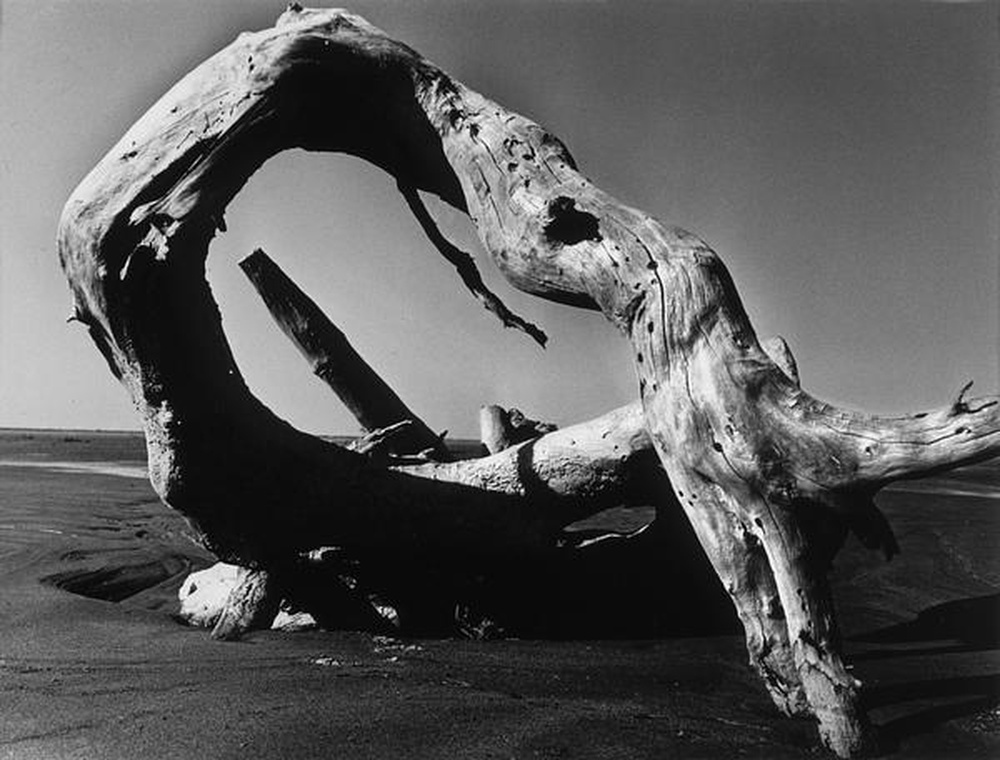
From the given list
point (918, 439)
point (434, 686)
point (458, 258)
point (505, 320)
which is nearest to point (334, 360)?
point (458, 258)

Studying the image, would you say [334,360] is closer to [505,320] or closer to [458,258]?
[458,258]

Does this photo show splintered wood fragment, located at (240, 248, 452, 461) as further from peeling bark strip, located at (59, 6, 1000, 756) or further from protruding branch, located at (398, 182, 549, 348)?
protruding branch, located at (398, 182, 549, 348)

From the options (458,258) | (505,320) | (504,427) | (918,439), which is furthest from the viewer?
(504,427)

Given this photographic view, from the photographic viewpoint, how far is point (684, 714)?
122 inches

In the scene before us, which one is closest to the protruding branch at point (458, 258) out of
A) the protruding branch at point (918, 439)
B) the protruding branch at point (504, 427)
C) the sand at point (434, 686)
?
the protruding branch at point (504, 427)

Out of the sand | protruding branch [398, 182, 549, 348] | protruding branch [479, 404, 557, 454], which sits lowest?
the sand

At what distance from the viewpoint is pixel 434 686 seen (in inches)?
131

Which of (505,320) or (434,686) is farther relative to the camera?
(505,320)

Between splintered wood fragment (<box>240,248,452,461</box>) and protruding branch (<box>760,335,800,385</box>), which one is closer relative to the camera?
protruding branch (<box>760,335,800,385</box>)

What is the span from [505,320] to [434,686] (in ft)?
5.29

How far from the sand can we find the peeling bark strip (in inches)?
17.4

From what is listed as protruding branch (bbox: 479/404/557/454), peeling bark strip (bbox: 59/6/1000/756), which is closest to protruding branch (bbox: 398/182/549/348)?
peeling bark strip (bbox: 59/6/1000/756)

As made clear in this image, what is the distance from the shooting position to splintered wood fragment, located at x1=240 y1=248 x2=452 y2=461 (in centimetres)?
524

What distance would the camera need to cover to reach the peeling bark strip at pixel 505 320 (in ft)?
9.40
